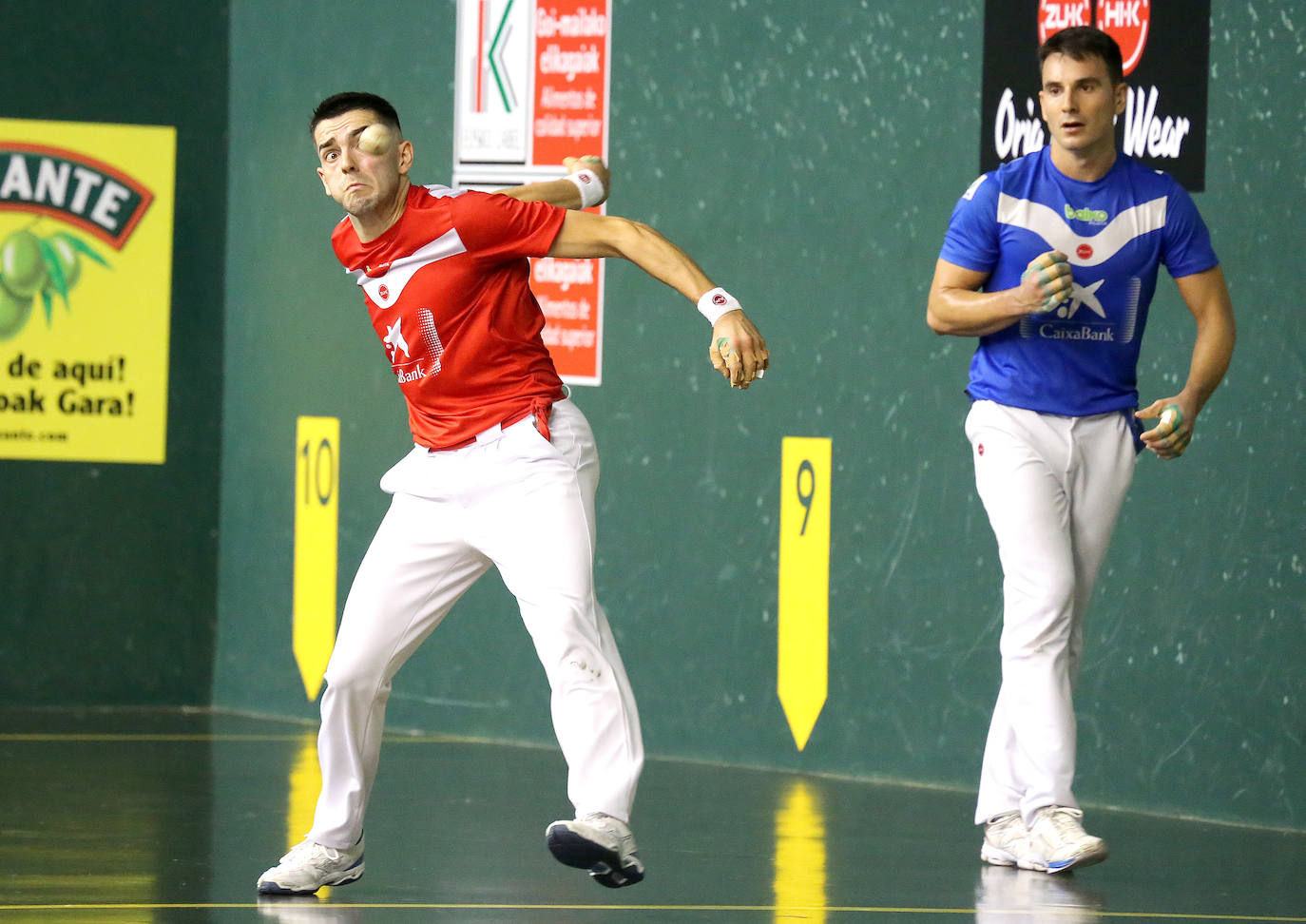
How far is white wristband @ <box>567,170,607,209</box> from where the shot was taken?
168 inches

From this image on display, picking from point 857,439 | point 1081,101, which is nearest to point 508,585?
point 1081,101

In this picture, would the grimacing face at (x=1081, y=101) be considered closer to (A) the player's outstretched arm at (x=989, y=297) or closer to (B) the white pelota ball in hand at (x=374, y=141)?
(A) the player's outstretched arm at (x=989, y=297)

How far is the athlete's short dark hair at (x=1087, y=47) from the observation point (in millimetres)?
4301

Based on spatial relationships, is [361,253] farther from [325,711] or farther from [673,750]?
[673,750]

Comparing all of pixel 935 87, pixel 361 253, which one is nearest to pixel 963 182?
pixel 935 87

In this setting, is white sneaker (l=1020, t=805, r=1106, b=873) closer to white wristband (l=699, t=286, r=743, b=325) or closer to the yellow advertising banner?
white wristband (l=699, t=286, r=743, b=325)

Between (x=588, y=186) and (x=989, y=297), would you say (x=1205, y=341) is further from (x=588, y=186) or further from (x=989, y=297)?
(x=588, y=186)

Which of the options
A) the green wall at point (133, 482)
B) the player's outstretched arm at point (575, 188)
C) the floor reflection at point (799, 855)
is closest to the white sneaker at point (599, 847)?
the floor reflection at point (799, 855)

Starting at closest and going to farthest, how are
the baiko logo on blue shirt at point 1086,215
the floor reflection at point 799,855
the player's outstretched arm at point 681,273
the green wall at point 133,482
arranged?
the player's outstretched arm at point 681,273 < the floor reflection at point 799,855 < the baiko logo on blue shirt at point 1086,215 < the green wall at point 133,482

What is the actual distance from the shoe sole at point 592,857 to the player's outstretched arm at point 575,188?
1.24 m

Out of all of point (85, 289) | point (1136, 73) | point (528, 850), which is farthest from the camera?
point (85, 289)

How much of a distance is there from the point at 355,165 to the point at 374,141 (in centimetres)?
6

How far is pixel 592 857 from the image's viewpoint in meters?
3.63

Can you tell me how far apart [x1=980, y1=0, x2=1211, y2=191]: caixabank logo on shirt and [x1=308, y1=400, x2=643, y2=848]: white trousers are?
81.1 inches
